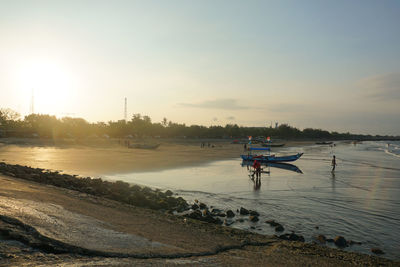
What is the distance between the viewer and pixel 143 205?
1488 cm

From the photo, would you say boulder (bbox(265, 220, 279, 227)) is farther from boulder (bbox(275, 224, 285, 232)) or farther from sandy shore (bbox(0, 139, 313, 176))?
sandy shore (bbox(0, 139, 313, 176))

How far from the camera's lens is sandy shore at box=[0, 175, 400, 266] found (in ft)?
21.2

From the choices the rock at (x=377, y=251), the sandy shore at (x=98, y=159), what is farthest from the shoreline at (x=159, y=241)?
the sandy shore at (x=98, y=159)

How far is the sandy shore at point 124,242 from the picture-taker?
21.2 ft

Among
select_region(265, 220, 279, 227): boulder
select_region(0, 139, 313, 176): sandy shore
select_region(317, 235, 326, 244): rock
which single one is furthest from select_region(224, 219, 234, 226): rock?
select_region(0, 139, 313, 176): sandy shore

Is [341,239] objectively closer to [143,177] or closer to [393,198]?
[393,198]

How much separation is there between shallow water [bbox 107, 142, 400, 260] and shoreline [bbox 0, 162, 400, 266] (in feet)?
6.52

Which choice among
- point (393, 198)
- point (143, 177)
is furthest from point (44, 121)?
point (393, 198)

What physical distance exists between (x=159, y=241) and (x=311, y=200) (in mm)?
11973

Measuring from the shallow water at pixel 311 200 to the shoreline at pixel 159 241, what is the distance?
1.99m

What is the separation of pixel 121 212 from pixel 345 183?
62.9ft

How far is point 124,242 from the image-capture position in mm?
7566

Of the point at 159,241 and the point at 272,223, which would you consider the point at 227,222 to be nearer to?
the point at 272,223

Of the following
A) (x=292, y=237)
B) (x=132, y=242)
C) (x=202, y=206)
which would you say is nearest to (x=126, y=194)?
(x=202, y=206)
